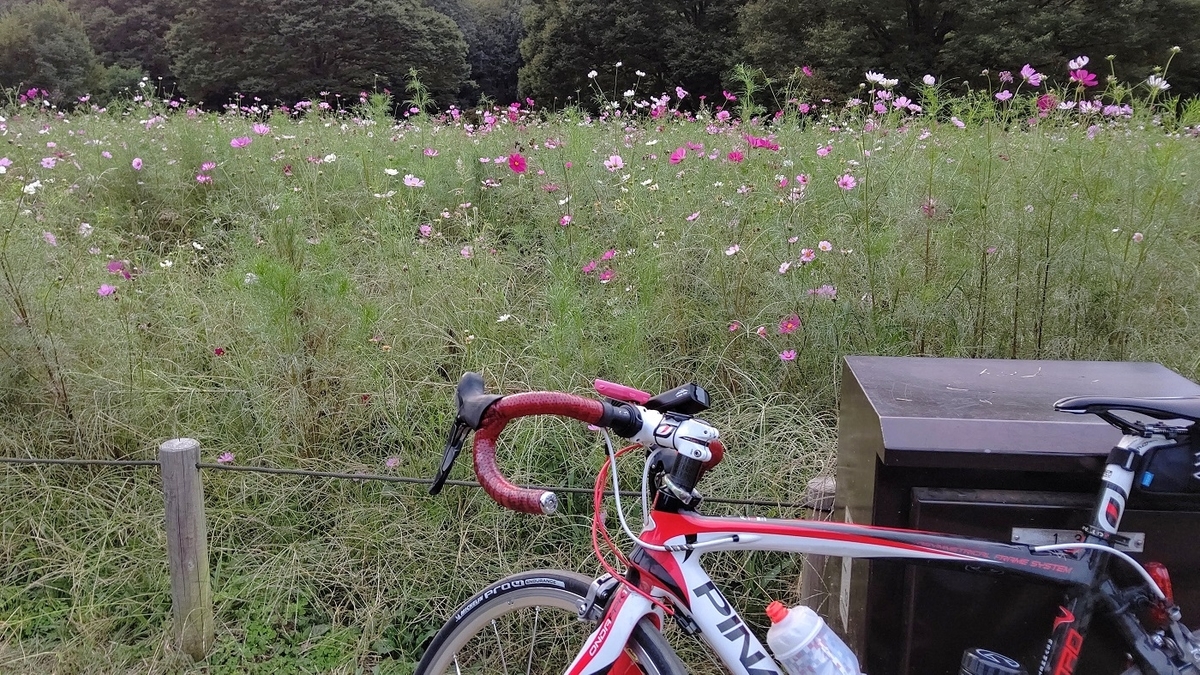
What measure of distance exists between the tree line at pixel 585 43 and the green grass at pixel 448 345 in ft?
33.8

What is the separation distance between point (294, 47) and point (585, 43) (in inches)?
351

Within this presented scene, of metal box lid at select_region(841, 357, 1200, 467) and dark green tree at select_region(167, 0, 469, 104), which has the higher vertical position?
dark green tree at select_region(167, 0, 469, 104)

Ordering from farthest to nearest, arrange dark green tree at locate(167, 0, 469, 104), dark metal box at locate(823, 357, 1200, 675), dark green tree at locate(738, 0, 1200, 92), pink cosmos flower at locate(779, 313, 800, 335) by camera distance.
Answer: dark green tree at locate(167, 0, 469, 104), dark green tree at locate(738, 0, 1200, 92), pink cosmos flower at locate(779, 313, 800, 335), dark metal box at locate(823, 357, 1200, 675)

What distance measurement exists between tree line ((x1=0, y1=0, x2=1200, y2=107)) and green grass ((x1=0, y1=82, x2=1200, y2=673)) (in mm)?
10316

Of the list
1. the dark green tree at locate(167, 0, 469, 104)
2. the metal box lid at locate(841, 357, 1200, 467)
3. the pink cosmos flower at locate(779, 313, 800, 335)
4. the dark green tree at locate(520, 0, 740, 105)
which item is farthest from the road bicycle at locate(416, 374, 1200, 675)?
the dark green tree at locate(167, 0, 469, 104)

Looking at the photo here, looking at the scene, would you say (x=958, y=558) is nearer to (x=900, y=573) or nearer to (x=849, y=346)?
Answer: (x=900, y=573)

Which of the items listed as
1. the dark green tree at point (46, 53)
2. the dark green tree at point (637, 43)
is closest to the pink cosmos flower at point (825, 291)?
the dark green tree at point (637, 43)

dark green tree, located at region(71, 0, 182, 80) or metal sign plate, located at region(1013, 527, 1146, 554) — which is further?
dark green tree, located at region(71, 0, 182, 80)

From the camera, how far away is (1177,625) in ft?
3.85

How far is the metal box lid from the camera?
4.17 ft

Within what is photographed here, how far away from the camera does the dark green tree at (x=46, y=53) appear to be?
21891 mm

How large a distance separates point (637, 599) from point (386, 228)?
9.75ft

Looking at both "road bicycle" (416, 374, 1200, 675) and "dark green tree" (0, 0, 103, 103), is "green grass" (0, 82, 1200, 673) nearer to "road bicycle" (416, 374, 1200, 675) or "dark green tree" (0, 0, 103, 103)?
"road bicycle" (416, 374, 1200, 675)

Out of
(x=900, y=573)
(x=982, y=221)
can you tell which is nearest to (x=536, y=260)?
(x=982, y=221)
